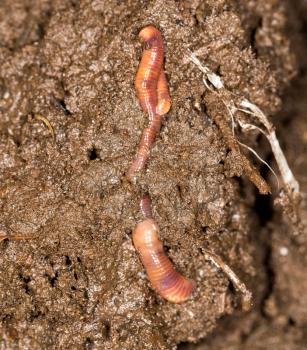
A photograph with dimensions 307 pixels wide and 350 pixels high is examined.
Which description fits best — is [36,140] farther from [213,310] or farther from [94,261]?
[213,310]

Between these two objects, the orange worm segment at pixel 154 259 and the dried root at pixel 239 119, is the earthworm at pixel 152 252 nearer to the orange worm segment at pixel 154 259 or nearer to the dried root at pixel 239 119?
the orange worm segment at pixel 154 259

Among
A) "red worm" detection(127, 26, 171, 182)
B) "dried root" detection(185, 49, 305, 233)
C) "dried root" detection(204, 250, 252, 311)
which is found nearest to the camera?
"red worm" detection(127, 26, 171, 182)

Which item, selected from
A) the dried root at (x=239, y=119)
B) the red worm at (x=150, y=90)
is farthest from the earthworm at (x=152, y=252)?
the dried root at (x=239, y=119)

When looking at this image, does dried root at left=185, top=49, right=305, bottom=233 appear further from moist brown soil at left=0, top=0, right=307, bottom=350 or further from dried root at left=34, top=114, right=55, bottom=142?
dried root at left=34, top=114, right=55, bottom=142

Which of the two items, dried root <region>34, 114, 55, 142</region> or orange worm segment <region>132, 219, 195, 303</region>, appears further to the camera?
dried root <region>34, 114, 55, 142</region>

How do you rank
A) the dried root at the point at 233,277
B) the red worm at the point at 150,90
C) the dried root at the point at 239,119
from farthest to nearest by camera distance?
the dried root at the point at 233,277, the dried root at the point at 239,119, the red worm at the point at 150,90

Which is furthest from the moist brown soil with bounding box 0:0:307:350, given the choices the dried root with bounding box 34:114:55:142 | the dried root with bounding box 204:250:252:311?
the dried root with bounding box 204:250:252:311

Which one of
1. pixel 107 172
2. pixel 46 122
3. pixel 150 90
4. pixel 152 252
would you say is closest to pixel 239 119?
pixel 150 90
